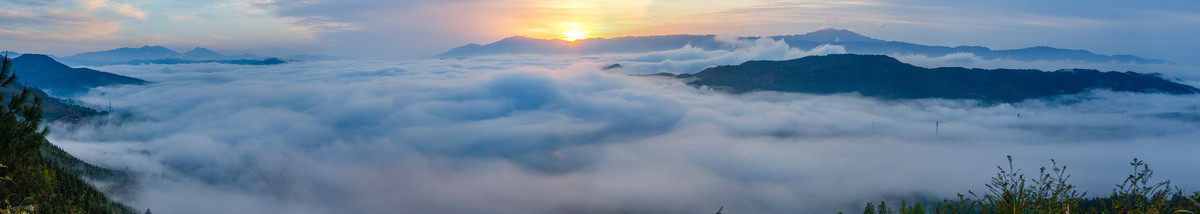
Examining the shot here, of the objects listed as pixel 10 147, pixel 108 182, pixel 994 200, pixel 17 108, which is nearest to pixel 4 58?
pixel 17 108

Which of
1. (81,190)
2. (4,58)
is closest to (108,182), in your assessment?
(81,190)

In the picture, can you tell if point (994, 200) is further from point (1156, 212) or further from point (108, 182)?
point (108, 182)

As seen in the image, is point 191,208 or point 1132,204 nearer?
point 1132,204

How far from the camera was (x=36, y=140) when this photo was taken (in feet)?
79.9

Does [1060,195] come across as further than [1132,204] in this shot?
No

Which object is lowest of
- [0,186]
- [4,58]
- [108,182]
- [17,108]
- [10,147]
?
[108,182]

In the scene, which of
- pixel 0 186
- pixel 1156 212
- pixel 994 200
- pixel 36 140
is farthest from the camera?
pixel 0 186

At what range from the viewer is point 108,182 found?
151 metres

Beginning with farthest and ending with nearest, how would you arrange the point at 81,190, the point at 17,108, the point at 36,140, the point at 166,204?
1. the point at 166,204
2. the point at 81,190
3. the point at 36,140
4. the point at 17,108

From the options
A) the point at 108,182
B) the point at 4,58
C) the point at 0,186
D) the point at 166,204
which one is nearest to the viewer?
the point at 4,58

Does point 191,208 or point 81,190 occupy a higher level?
point 81,190

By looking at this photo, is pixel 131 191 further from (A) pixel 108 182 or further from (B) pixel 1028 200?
(B) pixel 1028 200

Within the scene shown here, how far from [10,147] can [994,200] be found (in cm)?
3557

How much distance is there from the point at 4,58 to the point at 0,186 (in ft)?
43.8
